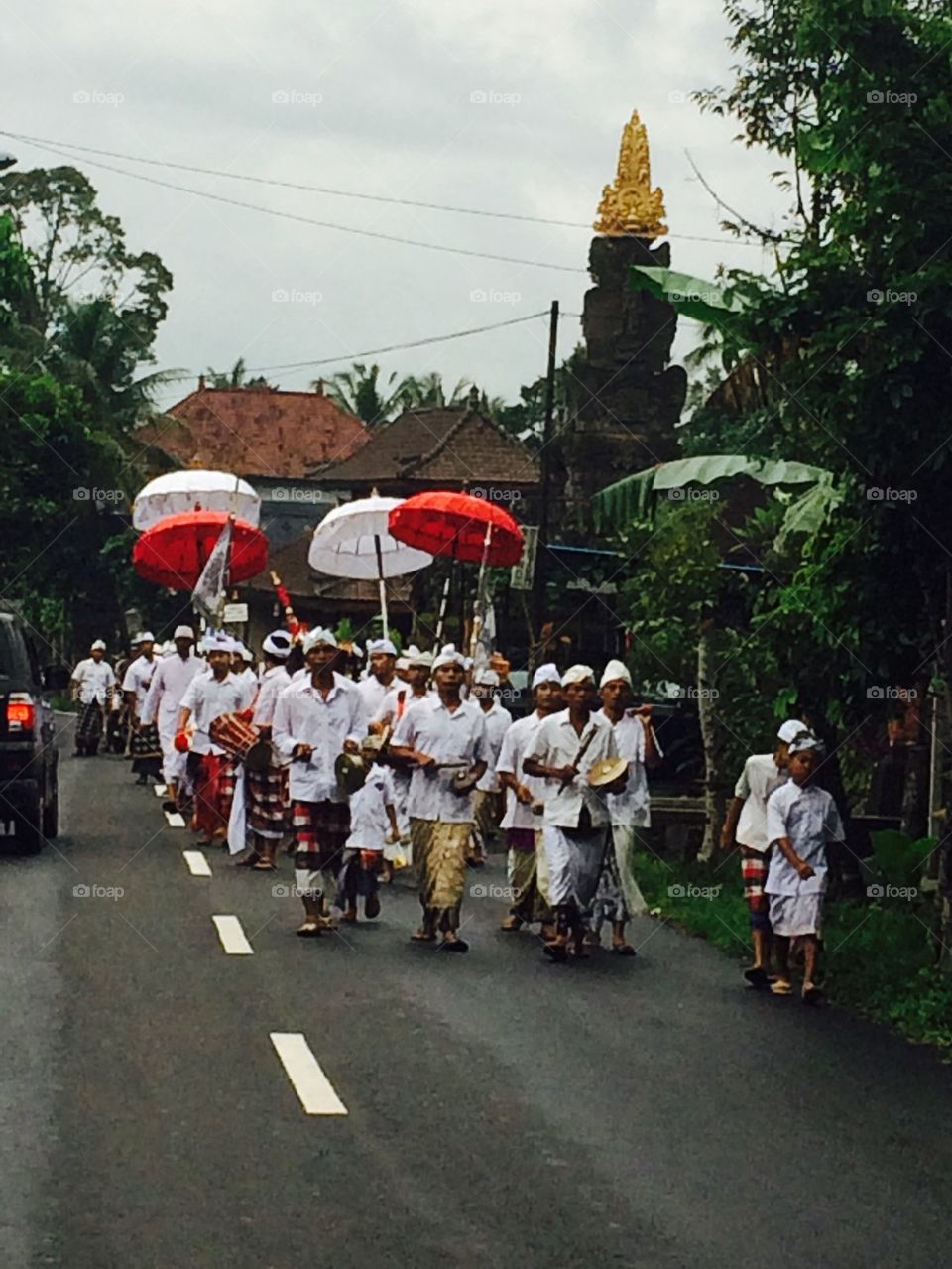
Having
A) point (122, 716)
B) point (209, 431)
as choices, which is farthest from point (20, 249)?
point (209, 431)

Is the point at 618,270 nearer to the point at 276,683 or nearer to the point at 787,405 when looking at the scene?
the point at 276,683

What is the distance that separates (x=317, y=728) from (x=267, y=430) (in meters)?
62.8

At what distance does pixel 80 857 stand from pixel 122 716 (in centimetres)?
1970

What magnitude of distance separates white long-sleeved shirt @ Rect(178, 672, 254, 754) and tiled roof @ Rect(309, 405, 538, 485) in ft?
111

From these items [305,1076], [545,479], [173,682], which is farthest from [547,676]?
[545,479]

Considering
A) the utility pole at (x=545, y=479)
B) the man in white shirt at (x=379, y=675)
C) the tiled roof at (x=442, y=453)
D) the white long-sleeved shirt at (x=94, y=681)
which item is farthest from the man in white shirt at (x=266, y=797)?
the tiled roof at (x=442, y=453)

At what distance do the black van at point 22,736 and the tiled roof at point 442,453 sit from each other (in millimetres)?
36014

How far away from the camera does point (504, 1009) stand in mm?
12375

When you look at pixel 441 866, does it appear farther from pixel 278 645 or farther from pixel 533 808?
pixel 278 645

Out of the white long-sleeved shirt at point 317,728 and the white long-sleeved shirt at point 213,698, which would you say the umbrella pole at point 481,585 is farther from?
the white long-sleeved shirt at point 317,728

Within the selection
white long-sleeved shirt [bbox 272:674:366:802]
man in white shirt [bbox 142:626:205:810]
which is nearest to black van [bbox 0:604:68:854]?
man in white shirt [bbox 142:626:205:810]

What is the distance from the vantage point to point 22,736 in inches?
778

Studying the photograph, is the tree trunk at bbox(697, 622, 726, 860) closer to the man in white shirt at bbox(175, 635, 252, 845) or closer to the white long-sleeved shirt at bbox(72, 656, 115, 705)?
the man in white shirt at bbox(175, 635, 252, 845)

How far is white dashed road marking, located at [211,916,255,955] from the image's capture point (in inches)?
558
